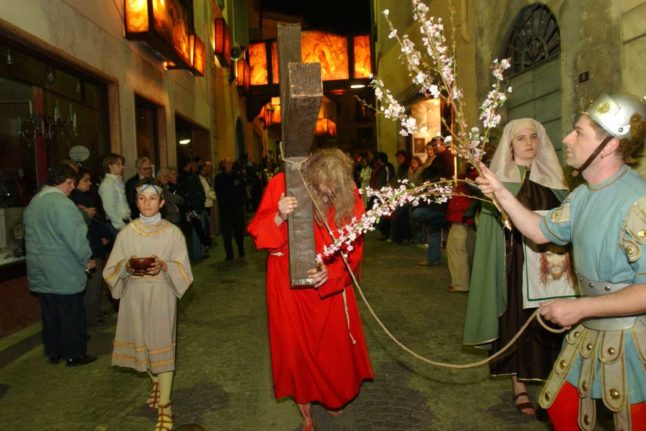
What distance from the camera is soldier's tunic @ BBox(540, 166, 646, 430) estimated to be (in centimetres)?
225

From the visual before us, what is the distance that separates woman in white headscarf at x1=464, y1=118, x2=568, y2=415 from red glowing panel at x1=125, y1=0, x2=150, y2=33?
301 inches

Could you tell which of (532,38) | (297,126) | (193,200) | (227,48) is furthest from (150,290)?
(227,48)

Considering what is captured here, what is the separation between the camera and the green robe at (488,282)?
4.16m

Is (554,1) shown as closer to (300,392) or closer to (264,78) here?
(300,392)

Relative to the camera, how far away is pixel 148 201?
419cm

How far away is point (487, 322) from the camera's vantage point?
4172 millimetres

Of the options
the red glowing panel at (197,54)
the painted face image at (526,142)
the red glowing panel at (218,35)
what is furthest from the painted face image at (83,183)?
the red glowing panel at (218,35)

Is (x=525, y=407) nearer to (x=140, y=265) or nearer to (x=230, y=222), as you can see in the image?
(x=140, y=265)

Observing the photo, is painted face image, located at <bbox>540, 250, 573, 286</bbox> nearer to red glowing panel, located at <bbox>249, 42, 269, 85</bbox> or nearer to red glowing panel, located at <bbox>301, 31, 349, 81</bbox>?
red glowing panel, located at <bbox>301, 31, 349, 81</bbox>

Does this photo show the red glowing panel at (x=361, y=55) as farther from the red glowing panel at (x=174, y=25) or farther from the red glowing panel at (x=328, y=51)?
the red glowing panel at (x=174, y=25)

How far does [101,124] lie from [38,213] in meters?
4.27

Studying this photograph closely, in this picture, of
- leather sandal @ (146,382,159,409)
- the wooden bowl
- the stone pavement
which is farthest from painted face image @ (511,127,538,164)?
leather sandal @ (146,382,159,409)

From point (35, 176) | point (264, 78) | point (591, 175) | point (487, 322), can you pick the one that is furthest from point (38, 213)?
point (264, 78)

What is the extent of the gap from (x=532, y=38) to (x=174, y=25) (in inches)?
267
